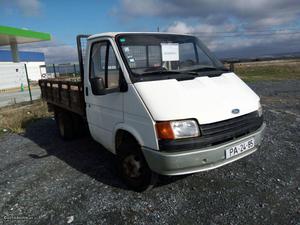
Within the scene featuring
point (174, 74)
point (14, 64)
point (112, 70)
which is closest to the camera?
point (174, 74)

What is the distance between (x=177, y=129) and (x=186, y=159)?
0.35 metres

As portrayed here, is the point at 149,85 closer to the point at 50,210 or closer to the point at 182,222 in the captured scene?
the point at 182,222

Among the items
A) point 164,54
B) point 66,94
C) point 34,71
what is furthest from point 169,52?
point 34,71

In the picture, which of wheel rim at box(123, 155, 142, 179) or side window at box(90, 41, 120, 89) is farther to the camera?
side window at box(90, 41, 120, 89)

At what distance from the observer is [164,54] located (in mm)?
4098

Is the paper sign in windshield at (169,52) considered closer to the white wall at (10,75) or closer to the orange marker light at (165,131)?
the orange marker light at (165,131)

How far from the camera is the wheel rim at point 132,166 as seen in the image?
3.55m

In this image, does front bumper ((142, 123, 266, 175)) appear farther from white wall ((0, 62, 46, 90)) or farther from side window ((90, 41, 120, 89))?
white wall ((0, 62, 46, 90))

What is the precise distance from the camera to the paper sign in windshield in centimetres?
410

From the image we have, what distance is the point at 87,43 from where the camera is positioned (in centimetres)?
443

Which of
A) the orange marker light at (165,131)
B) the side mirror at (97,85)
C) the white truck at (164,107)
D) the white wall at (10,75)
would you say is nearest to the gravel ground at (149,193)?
the white truck at (164,107)

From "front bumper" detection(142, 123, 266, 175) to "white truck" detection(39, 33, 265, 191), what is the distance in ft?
0.04

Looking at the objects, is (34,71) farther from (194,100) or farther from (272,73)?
(194,100)

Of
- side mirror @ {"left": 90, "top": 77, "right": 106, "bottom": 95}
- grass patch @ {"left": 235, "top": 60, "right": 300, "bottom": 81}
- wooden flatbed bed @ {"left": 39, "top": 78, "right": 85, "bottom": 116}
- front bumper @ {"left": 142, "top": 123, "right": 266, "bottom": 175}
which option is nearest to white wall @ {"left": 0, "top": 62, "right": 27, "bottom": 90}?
wooden flatbed bed @ {"left": 39, "top": 78, "right": 85, "bottom": 116}
